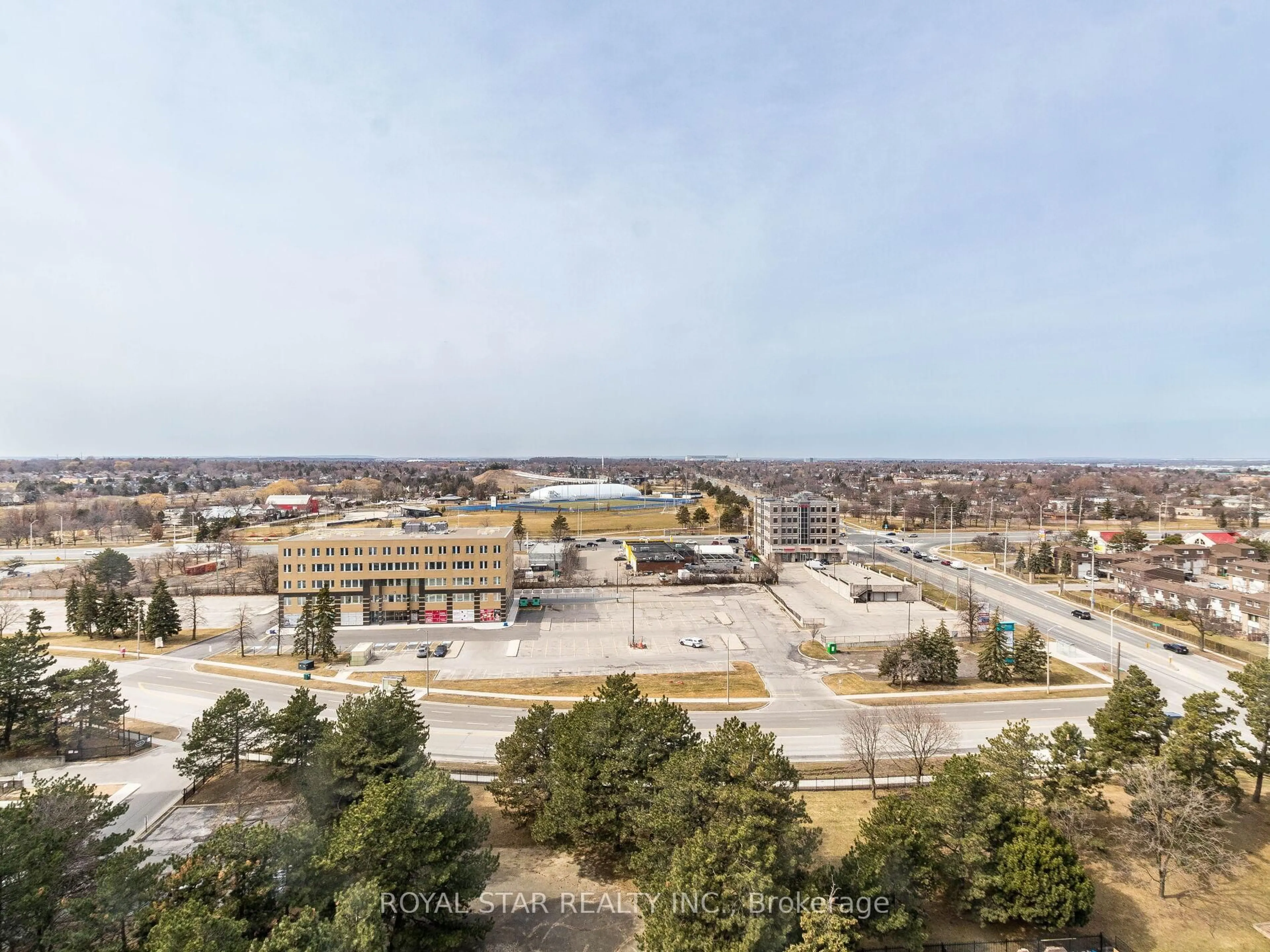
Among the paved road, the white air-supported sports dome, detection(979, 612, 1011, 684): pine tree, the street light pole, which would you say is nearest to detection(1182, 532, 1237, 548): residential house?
the paved road

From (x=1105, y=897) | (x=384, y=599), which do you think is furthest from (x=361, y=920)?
(x=384, y=599)

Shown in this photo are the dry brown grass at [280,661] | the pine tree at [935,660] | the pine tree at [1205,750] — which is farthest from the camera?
the dry brown grass at [280,661]

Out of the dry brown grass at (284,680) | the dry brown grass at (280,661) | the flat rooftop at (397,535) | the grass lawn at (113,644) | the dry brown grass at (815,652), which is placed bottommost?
the grass lawn at (113,644)

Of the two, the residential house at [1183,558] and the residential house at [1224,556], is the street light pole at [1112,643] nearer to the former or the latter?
the residential house at [1183,558]

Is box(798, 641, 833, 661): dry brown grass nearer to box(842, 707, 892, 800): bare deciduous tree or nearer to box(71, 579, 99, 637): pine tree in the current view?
box(842, 707, 892, 800): bare deciduous tree

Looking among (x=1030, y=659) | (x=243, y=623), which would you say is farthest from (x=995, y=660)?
(x=243, y=623)

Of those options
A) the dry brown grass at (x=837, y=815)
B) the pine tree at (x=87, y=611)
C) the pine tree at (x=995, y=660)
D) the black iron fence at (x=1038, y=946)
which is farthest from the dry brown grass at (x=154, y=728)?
the pine tree at (x=995, y=660)
